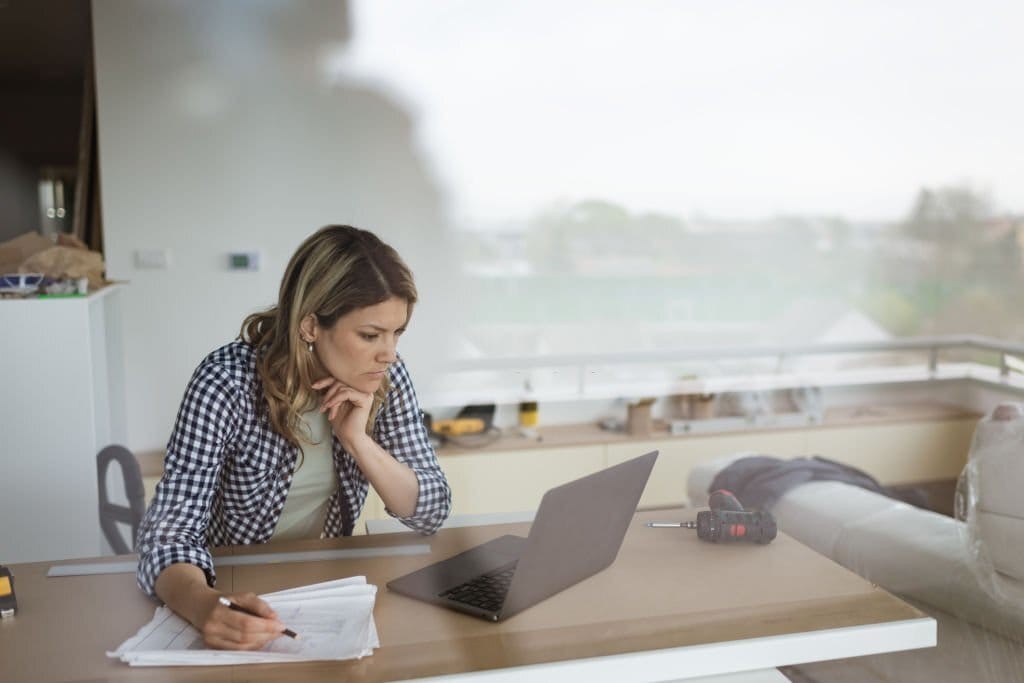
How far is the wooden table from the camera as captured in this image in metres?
0.93

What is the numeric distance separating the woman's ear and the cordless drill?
19.3 inches

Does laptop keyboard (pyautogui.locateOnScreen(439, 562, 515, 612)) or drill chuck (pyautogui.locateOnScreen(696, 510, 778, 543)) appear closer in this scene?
laptop keyboard (pyautogui.locateOnScreen(439, 562, 515, 612))

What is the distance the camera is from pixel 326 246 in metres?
1.22

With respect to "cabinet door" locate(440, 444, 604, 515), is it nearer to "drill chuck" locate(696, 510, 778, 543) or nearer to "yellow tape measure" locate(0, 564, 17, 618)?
"drill chuck" locate(696, 510, 778, 543)

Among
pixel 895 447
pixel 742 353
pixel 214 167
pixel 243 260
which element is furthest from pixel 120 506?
pixel 742 353

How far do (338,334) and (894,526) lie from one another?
99cm

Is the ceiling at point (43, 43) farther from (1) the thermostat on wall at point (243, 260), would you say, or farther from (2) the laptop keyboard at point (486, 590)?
(2) the laptop keyboard at point (486, 590)

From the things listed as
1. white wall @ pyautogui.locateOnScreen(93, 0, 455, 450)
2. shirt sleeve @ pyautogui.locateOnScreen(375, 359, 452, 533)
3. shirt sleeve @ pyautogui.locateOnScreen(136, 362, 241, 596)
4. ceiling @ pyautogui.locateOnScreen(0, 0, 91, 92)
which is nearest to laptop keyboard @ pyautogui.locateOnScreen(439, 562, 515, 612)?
shirt sleeve @ pyautogui.locateOnScreen(375, 359, 452, 533)

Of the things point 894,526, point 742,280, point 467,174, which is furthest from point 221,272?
point 742,280

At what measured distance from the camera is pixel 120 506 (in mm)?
1691

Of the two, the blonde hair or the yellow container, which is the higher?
the blonde hair

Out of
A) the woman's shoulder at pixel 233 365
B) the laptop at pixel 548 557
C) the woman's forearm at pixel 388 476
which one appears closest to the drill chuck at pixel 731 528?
the laptop at pixel 548 557

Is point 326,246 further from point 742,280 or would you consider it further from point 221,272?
point 742,280

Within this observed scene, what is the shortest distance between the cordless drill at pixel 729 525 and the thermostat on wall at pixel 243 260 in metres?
0.72
